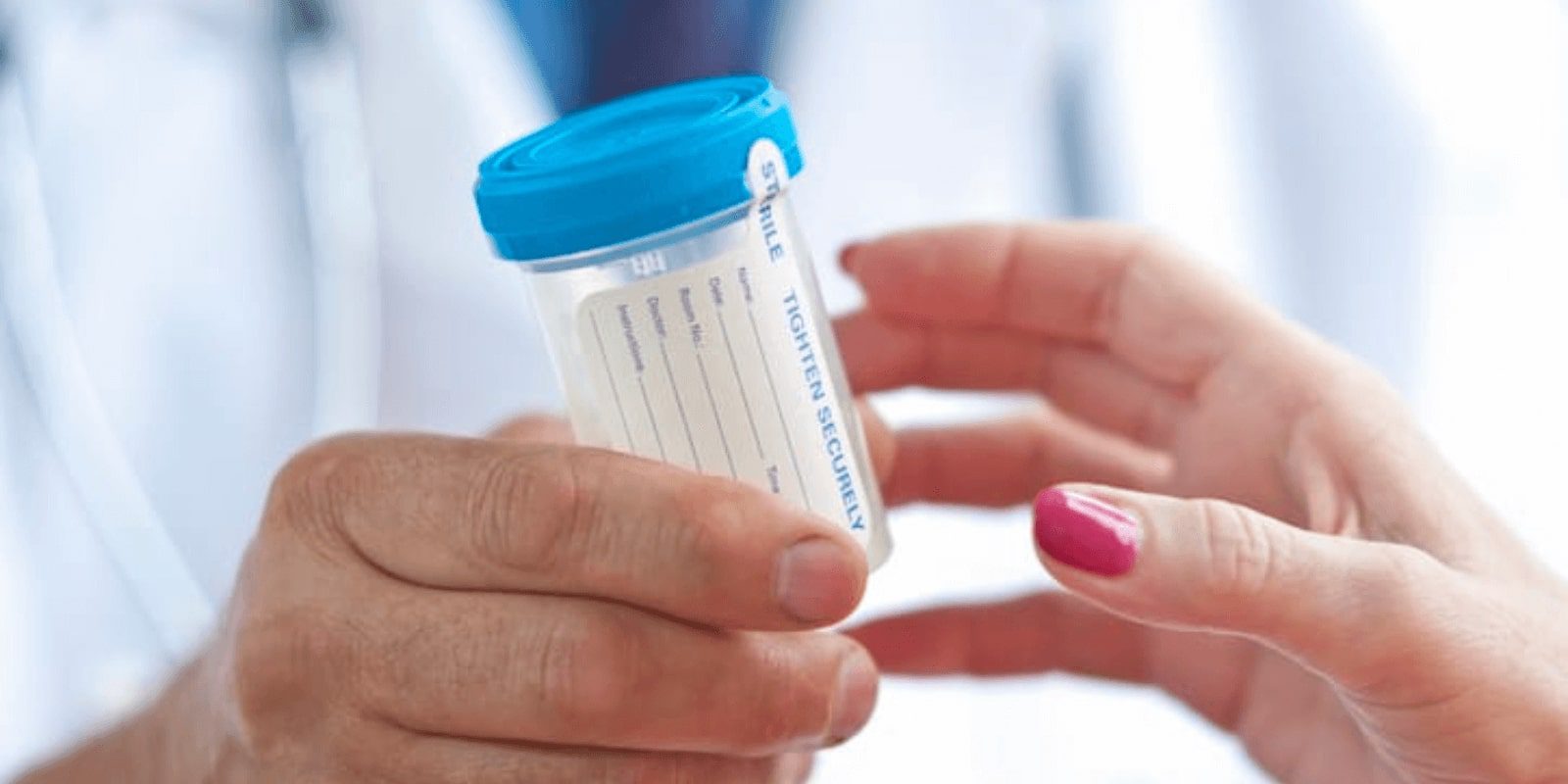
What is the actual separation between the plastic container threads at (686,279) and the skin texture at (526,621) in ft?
0.07

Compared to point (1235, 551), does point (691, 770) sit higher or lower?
lower

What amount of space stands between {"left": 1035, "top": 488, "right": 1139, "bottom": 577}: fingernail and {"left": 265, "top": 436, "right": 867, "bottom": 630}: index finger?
0.07 metres

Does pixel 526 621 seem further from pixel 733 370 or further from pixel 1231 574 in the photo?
pixel 1231 574

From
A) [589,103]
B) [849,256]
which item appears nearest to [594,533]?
[849,256]

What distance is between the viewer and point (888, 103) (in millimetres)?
1088

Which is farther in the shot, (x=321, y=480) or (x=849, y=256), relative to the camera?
(x=849, y=256)

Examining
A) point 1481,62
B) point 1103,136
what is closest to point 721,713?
point 1103,136

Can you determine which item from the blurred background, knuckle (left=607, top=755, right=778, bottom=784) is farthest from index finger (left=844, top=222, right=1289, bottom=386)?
knuckle (left=607, top=755, right=778, bottom=784)

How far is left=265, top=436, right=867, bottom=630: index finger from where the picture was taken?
2.00ft

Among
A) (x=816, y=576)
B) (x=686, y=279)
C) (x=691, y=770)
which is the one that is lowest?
(x=691, y=770)

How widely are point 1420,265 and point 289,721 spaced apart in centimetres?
77

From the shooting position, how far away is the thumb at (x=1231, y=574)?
0.59 m

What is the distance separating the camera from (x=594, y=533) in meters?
0.62

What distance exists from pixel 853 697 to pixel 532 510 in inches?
6.1
